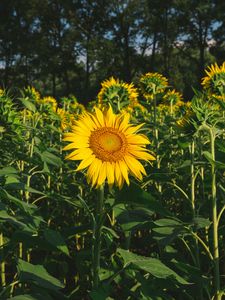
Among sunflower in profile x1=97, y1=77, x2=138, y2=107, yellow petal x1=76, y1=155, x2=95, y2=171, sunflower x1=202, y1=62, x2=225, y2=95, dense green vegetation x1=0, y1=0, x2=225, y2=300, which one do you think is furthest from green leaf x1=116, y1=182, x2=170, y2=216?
sunflower x1=202, y1=62, x2=225, y2=95

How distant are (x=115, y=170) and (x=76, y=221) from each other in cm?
166

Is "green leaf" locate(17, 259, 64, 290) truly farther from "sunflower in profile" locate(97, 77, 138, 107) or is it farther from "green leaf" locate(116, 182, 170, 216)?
"sunflower in profile" locate(97, 77, 138, 107)

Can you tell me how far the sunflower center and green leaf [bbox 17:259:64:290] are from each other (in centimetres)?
45

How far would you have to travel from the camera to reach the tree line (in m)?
26.0

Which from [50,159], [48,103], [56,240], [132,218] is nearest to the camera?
[56,240]

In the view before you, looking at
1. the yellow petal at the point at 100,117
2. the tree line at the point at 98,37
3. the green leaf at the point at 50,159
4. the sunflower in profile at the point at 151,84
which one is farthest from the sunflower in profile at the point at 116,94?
the tree line at the point at 98,37

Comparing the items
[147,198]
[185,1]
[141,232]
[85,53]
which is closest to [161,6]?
[185,1]

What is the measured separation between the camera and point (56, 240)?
1689 millimetres

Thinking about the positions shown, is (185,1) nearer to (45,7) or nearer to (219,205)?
(45,7)

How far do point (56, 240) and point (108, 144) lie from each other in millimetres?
383

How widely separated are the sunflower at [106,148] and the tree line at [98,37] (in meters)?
23.4

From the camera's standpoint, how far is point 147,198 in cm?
159

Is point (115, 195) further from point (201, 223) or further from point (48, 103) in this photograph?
point (48, 103)

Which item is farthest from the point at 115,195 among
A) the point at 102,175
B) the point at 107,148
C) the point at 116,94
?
the point at 116,94
